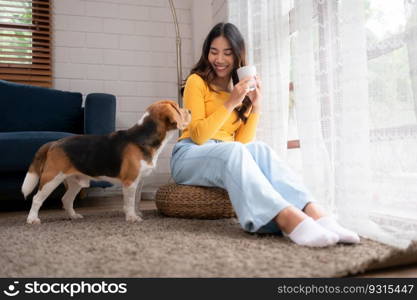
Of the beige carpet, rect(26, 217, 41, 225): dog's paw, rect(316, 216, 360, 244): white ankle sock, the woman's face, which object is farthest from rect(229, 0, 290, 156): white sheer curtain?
rect(26, 217, 41, 225): dog's paw

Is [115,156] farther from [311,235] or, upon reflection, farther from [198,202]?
[311,235]

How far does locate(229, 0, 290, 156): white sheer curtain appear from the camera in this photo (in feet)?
6.55

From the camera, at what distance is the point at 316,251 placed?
1069mm

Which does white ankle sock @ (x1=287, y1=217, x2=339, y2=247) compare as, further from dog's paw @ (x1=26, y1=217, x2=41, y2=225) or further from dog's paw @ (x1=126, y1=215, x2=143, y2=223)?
dog's paw @ (x1=26, y1=217, x2=41, y2=225)

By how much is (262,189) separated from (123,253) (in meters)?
0.48

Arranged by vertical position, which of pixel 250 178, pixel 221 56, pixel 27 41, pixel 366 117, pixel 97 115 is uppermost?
pixel 27 41

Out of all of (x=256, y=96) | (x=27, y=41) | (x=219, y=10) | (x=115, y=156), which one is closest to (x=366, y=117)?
(x=256, y=96)

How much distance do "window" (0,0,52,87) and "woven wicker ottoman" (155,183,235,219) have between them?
199 cm

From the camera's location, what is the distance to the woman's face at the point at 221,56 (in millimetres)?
1816

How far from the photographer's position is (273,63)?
2.06 metres

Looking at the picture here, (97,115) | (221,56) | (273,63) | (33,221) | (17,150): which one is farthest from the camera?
(97,115)

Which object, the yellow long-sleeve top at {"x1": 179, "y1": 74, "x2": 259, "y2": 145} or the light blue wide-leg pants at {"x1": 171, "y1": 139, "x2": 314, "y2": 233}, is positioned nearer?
the light blue wide-leg pants at {"x1": 171, "y1": 139, "x2": 314, "y2": 233}

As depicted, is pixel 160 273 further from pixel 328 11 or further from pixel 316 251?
pixel 328 11

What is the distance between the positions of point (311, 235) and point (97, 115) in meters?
1.81
